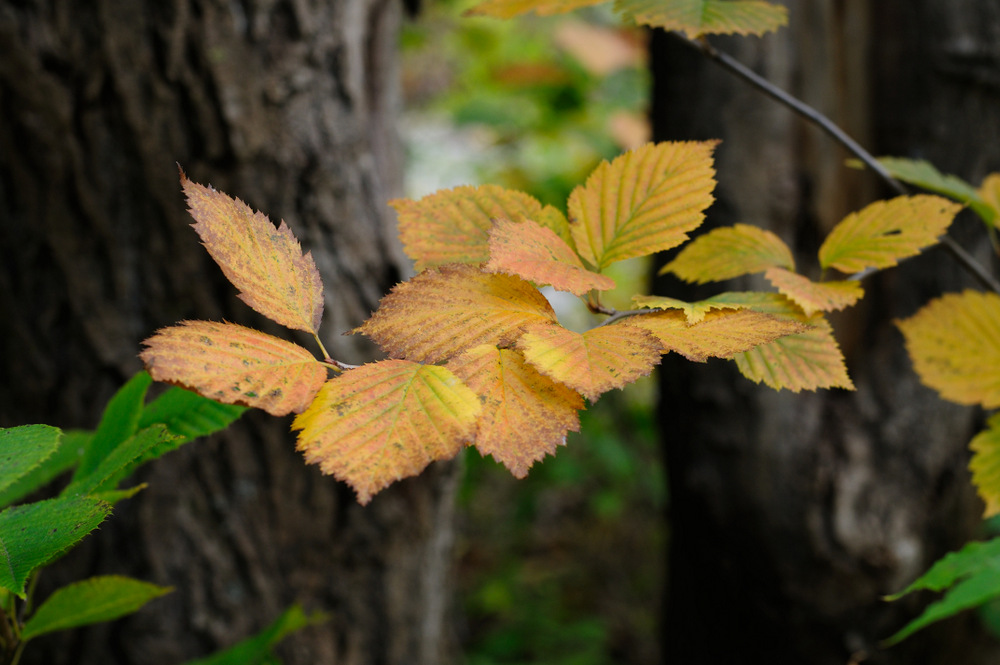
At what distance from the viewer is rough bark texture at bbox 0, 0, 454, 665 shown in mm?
1034

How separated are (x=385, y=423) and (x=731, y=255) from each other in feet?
1.18

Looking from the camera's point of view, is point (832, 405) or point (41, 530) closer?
point (41, 530)

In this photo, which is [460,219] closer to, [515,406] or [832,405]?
[515,406]

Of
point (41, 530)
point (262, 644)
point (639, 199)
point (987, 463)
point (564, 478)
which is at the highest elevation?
point (639, 199)

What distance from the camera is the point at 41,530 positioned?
0.38 meters

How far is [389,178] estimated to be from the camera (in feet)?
4.43

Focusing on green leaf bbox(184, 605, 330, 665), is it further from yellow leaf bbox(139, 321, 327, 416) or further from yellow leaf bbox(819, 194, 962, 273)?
yellow leaf bbox(819, 194, 962, 273)

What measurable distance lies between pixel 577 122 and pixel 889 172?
1.82 metres

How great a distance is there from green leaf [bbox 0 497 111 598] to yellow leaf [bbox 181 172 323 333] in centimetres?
16

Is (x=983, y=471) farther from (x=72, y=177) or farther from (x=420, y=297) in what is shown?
(x=72, y=177)

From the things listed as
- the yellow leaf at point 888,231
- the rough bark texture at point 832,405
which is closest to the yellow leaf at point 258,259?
the yellow leaf at point 888,231

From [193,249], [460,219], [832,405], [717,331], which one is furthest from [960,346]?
[193,249]

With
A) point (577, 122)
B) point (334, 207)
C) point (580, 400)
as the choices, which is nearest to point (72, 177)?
point (334, 207)

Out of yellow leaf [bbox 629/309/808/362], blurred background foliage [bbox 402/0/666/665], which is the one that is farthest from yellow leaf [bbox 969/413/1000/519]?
blurred background foliage [bbox 402/0/666/665]
